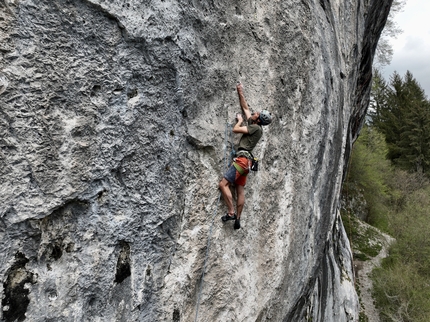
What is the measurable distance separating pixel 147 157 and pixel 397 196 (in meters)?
27.2

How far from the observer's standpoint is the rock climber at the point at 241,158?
4445 millimetres

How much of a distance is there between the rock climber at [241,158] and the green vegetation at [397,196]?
1471 centimetres

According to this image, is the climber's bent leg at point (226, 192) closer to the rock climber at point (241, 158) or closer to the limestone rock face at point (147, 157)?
the rock climber at point (241, 158)

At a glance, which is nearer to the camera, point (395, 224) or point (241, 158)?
point (241, 158)

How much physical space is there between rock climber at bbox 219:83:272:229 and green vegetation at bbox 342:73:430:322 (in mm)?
14712

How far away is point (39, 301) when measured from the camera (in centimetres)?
296

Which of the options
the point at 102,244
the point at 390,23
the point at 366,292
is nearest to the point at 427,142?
the point at 390,23

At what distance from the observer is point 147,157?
12.0 ft

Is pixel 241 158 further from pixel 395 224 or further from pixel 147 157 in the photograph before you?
pixel 395 224

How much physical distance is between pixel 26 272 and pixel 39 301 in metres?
0.33

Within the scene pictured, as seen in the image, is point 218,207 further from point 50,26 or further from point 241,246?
point 50,26

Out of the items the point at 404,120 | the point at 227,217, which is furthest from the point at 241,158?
the point at 404,120

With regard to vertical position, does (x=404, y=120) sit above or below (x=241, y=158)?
above

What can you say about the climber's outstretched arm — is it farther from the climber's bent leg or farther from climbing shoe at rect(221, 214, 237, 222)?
climbing shoe at rect(221, 214, 237, 222)
